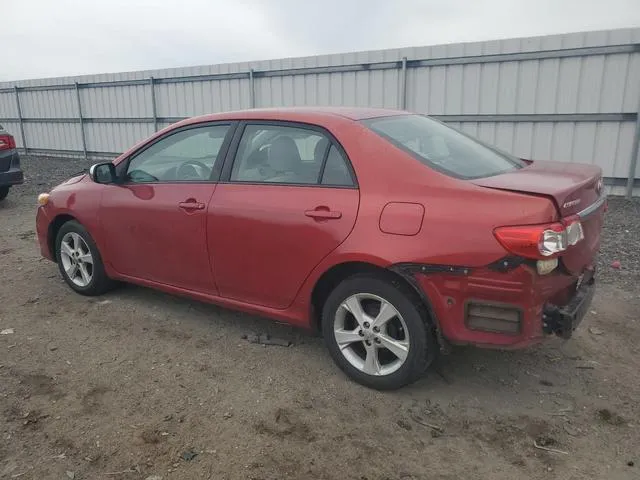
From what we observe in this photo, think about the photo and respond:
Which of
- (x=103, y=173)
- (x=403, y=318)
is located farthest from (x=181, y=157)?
(x=403, y=318)

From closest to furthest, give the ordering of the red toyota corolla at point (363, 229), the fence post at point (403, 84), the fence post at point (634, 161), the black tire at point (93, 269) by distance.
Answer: the red toyota corolla at point (363, 229)
the black tire at point (93, 269)
the fence post at point (634, 161)
the fence post at point (403, 84)

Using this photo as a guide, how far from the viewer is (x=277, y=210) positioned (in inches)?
131

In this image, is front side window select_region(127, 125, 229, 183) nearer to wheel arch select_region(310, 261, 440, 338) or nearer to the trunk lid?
wheel arch select_region(310, 261, 440, 338)

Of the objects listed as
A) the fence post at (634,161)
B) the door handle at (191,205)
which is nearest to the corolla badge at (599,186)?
the door handle at (191,205)

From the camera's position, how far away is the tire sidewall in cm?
457

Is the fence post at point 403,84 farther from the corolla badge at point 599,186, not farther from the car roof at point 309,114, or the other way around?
the corolla badge at point 599,186

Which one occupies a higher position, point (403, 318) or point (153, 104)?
point (153, 104)

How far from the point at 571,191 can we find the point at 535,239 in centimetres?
42

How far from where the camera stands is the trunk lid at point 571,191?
2694 mm

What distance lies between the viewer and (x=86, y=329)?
413cm

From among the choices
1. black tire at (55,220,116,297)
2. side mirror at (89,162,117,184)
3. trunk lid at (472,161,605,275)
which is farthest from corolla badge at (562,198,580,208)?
black tire at (55,220,116,297)

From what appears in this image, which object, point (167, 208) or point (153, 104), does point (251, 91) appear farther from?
point (167, 208)

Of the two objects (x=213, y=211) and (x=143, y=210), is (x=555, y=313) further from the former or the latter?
(x=143, y=210)

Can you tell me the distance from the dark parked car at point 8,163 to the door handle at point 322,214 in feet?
24.1
